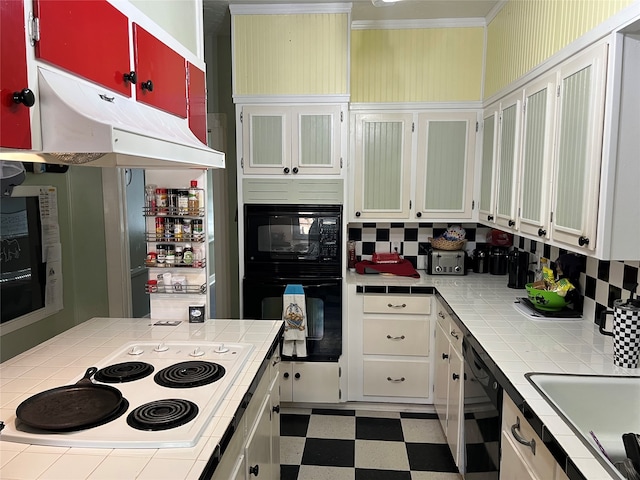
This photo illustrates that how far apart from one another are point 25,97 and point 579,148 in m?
1.85

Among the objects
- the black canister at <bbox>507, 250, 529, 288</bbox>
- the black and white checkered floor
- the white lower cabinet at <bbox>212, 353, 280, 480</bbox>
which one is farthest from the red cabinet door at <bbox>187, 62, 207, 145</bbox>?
the black canister at <bbox>507, 250, 529, 288</bbox>

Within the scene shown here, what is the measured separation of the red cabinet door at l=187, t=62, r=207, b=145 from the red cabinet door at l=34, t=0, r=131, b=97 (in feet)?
1.76

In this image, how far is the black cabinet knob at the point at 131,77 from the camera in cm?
155

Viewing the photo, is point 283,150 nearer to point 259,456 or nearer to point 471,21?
point 471,21

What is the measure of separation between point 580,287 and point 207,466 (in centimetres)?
210

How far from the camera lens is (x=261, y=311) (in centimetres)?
315

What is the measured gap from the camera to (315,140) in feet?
10.2

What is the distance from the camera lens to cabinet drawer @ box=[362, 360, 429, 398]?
3172 mm

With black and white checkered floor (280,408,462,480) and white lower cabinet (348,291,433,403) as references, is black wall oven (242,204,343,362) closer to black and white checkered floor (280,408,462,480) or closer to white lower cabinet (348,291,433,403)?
white lower cabinet (348,291,433,403)

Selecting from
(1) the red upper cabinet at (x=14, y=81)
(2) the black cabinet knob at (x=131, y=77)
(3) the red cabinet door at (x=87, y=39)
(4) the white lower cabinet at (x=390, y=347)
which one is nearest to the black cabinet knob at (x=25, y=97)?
(1) the red upper cabinet at (x=14, y=81)

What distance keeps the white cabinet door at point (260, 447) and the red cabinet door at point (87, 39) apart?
127 centimetres

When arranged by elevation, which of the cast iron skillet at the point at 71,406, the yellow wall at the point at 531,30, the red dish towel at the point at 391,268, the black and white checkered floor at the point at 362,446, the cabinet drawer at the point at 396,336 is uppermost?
the yellow wall at the point at 531,30

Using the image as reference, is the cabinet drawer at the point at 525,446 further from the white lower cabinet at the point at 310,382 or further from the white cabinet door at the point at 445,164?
the white cabinet door at the point at 445,164

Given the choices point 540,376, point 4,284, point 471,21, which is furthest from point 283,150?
point 540,376
